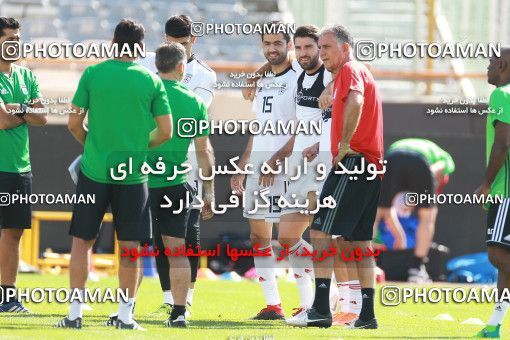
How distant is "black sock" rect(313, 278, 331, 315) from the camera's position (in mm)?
8672

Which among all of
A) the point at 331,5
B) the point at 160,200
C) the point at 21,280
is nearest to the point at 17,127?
the point at 160,200

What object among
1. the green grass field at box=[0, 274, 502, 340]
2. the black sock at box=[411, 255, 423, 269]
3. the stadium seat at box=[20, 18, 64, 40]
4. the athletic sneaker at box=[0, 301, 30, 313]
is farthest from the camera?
the stadium seat at box=[20, 18, 64, 40]

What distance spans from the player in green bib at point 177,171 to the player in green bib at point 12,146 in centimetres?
138

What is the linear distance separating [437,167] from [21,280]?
555cm

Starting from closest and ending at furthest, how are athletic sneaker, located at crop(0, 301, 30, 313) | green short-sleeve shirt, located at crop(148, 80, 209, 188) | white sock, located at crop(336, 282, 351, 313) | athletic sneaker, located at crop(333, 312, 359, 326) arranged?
green short-sleeve shirt, located at crop(148, 80, 209, 188) < athletic sneaker, located at crop(333, 312, 359, 326) < white sock, located at crop(336, 282, 351, 313) < athletic sneaker, located at crop(0, 301, 30, 313)

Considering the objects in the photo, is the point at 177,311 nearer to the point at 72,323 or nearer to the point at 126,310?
the point at 126,310

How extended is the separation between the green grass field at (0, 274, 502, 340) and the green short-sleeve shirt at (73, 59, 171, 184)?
3.33ft

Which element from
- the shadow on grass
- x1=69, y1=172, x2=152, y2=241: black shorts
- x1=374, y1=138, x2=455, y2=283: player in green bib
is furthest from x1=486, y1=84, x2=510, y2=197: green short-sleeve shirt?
x1=374, y1=138, x2=455, y2=283: player in green bib

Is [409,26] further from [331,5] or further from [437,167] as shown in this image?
[437,167]

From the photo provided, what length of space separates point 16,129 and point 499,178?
360 centimetres

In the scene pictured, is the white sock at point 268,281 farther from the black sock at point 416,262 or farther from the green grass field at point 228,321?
the black sock at point 416,262

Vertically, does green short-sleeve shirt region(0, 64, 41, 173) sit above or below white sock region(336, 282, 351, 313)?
above

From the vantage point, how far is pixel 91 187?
787 cm

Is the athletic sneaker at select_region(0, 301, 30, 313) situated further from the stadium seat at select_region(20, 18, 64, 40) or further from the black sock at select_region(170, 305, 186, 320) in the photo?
the stadium seat at select_region(20, 18, 64, 40)
